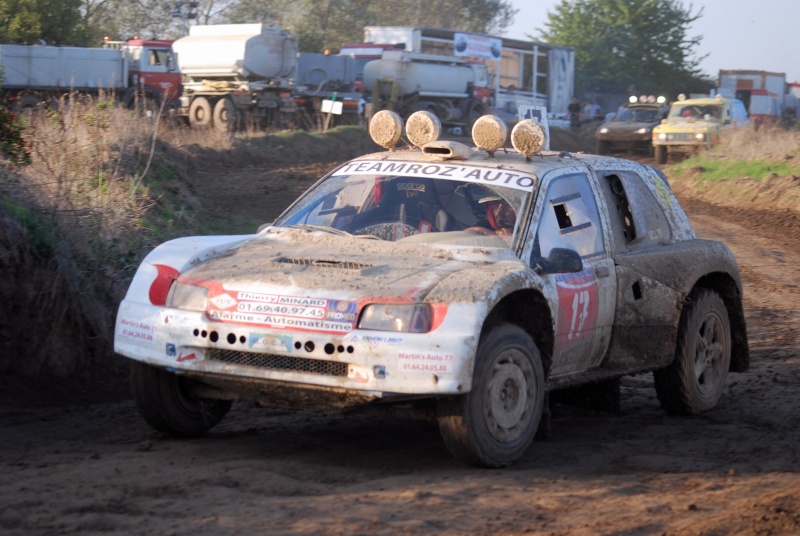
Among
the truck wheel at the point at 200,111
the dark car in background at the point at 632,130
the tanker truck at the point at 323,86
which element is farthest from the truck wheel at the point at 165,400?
the tanker truck at the point at 323,86

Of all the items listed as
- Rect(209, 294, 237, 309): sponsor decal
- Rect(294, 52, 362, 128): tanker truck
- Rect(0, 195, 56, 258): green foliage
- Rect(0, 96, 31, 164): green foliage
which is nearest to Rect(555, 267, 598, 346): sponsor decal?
Rect(209, 294, 237, 309): sponsor decal

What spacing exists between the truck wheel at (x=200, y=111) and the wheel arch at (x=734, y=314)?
27447 mm

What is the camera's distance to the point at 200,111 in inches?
1339

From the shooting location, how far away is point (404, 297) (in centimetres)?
511

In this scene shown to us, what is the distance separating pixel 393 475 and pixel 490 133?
2.41 m

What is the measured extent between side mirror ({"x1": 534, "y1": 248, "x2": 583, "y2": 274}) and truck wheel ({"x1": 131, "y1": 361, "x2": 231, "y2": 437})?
198 cm

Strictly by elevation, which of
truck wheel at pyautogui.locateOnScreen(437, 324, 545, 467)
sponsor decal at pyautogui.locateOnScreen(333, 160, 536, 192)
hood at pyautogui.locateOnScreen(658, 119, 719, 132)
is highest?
hood at pyautogui.locateOnScreen(658, 119, 719, 132)

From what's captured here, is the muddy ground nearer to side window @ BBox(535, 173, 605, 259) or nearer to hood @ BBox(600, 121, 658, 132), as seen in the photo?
side window @ BBox(535, 173, 605, 259)

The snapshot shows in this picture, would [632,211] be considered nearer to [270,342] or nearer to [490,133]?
[490,133]

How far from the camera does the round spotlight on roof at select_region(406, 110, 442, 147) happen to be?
22.5 feet

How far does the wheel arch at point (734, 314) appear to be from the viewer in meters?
7.66

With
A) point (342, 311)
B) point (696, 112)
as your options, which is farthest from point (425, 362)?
point (696, 112)

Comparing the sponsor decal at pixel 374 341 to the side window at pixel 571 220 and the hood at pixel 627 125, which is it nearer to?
the side window at pixel 571 220

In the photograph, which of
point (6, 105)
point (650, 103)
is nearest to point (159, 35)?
point (650, 103)
